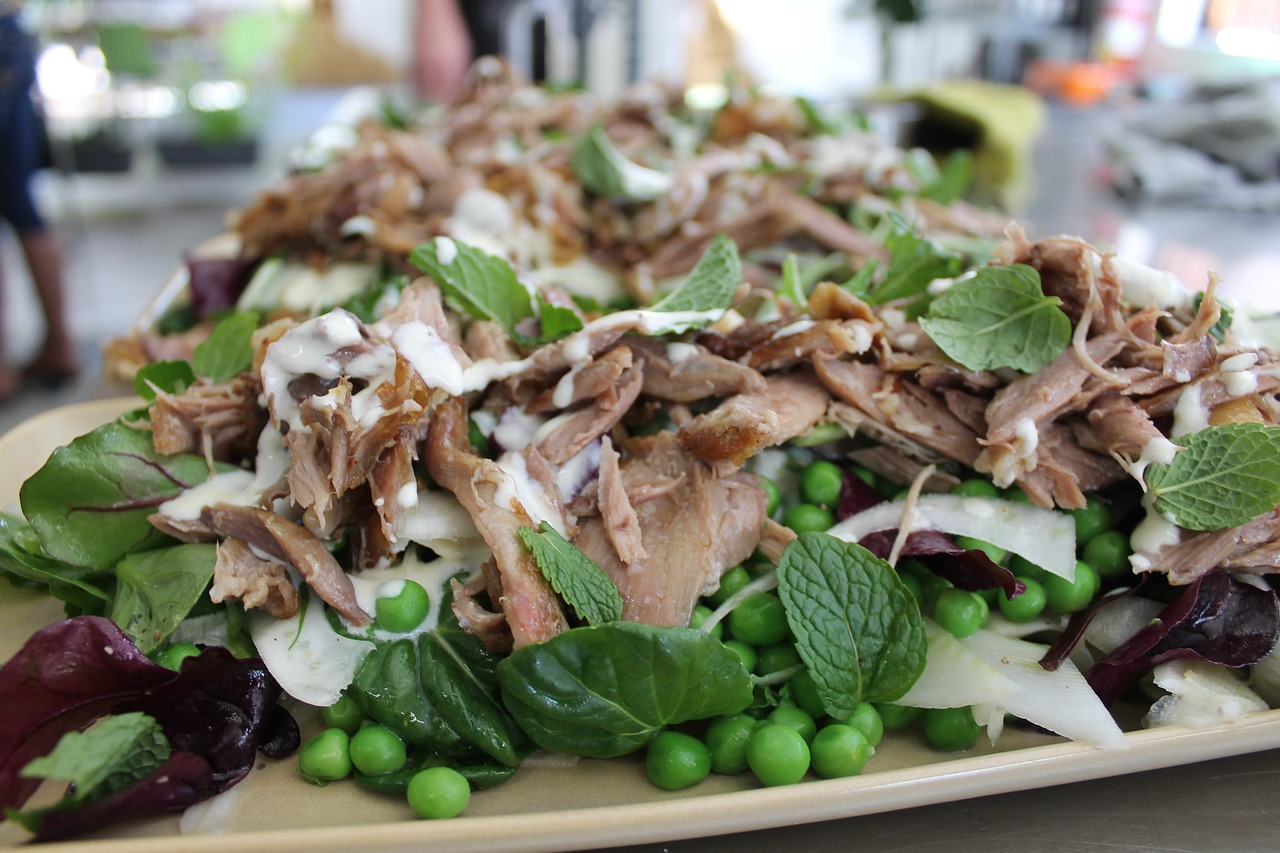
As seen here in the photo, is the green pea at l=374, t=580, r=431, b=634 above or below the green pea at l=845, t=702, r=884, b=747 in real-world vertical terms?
above

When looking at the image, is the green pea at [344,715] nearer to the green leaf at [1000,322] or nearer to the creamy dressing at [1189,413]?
the green leaf at [1000,322]

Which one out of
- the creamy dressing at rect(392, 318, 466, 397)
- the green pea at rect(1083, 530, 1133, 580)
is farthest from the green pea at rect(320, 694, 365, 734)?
the green pea at rect(1083, 530, 1133, 580)

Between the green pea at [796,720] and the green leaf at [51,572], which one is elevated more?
the green leaf at [51,572]

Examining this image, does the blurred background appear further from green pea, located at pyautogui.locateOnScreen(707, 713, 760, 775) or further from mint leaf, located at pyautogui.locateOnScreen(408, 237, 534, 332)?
green pea, located at pyautogui.locateOnScreen(707, 713, 760, 775)

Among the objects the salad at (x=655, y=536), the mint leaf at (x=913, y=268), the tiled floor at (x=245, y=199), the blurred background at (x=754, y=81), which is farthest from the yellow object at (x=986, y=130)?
the salad at (x=655, y=536)

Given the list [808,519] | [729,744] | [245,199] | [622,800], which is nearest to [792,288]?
→ [808,519]

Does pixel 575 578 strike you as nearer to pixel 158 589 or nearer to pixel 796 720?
pixel 796 720
